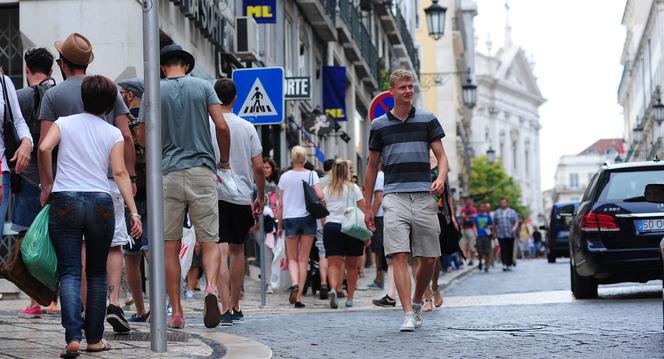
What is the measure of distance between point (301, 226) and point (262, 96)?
149cm

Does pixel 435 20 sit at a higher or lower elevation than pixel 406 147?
higher

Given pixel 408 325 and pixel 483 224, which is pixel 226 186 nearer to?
pixel 408 325

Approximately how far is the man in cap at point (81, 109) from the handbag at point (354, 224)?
532cm

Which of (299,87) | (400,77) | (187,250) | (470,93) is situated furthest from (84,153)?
(470,93)

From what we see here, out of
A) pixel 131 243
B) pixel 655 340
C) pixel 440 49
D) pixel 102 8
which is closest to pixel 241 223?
pixel 131 243

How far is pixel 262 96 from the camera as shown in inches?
567

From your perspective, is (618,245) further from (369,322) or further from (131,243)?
(131,243)

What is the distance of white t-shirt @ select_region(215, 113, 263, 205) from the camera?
1104 centimetres

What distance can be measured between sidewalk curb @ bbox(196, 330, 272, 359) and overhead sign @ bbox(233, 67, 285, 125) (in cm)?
500

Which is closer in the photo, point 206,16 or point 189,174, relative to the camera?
point 189,174

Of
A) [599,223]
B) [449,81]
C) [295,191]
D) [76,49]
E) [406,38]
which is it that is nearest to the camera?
[76,49]

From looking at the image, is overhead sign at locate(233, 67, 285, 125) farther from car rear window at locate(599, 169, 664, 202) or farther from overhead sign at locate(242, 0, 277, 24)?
overhead sign at locate(242, 0, 277, 24)

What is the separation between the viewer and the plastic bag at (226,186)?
35.0ft

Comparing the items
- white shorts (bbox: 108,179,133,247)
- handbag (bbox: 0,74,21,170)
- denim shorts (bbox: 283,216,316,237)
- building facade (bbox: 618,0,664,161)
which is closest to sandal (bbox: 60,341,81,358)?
handbag (bbox: 0,74,21,170)
